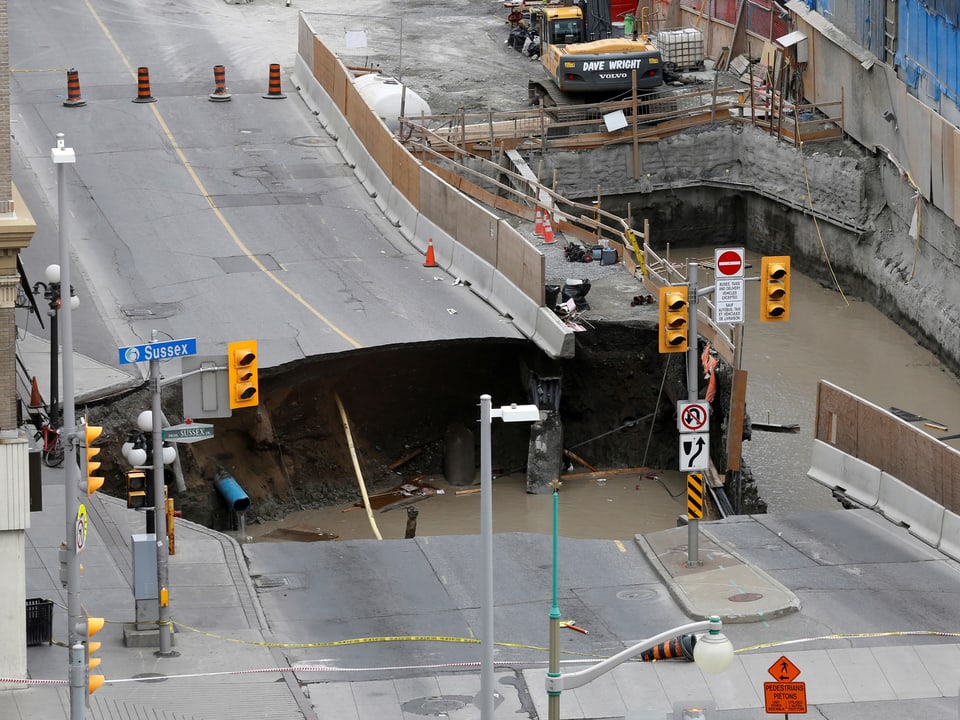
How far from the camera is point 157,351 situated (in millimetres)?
21531

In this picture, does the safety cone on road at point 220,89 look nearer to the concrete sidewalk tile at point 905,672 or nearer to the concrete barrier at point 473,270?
the concrete barrier at point 473,270

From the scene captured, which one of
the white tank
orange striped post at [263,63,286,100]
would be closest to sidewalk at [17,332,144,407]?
the white tank

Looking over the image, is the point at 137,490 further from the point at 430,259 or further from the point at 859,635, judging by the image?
the point at 430,259

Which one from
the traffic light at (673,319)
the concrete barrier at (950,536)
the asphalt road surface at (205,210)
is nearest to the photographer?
the traffic light at (673,319)

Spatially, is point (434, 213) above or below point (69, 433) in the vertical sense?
below

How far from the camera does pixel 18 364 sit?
2973cm

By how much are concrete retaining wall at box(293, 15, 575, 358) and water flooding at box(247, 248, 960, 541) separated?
3.11m

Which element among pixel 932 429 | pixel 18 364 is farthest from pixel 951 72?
pixel 18 364

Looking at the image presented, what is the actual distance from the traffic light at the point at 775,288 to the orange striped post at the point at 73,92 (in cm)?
2635

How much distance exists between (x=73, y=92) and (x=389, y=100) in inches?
333

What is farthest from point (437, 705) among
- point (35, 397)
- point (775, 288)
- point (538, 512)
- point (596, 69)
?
point (596, 69)

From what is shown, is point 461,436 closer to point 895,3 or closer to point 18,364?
point 18,364

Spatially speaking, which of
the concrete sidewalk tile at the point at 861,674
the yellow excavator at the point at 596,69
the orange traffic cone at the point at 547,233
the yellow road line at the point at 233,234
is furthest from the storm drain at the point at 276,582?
the yellow excavator at the point at 596,69

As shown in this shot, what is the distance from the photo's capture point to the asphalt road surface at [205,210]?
33.3 m
